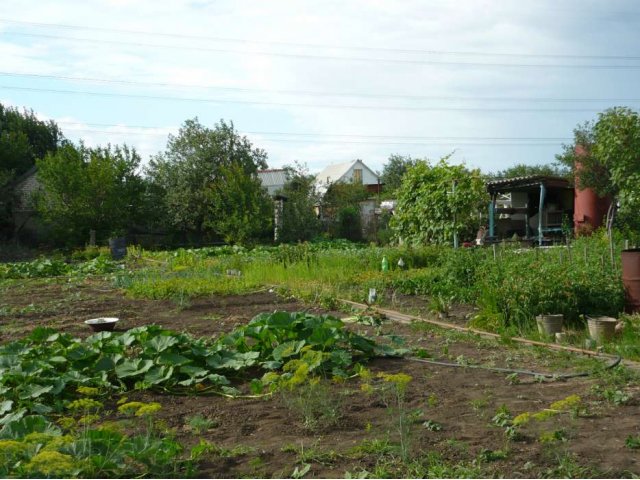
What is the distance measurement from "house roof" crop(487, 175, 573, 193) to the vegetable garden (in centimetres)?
988

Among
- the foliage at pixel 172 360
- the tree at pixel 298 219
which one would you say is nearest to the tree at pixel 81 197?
the tree at pixel 298 219

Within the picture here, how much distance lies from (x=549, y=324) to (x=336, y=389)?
3224 mm

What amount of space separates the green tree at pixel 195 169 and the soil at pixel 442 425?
72.5 feet

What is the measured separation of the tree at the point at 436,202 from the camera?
50.8ft

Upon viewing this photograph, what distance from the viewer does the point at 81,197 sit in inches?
992

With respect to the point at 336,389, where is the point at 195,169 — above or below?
above

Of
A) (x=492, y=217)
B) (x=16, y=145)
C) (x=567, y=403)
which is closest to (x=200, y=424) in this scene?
(x=567, y=403)

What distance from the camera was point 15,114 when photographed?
38.5 m

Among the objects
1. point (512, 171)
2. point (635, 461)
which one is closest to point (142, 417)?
point (635, 461)

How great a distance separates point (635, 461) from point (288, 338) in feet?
10.2

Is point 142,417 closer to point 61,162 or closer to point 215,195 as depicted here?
point 215,195

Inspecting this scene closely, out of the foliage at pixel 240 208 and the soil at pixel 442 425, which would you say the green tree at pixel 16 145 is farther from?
the soil at pixel 442 425

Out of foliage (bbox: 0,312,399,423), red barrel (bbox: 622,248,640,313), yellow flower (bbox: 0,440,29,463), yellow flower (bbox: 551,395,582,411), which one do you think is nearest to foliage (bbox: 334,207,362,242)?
red barrel (bbox: 622,248,640,313)

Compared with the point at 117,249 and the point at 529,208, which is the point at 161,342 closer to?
the point at 117,249
